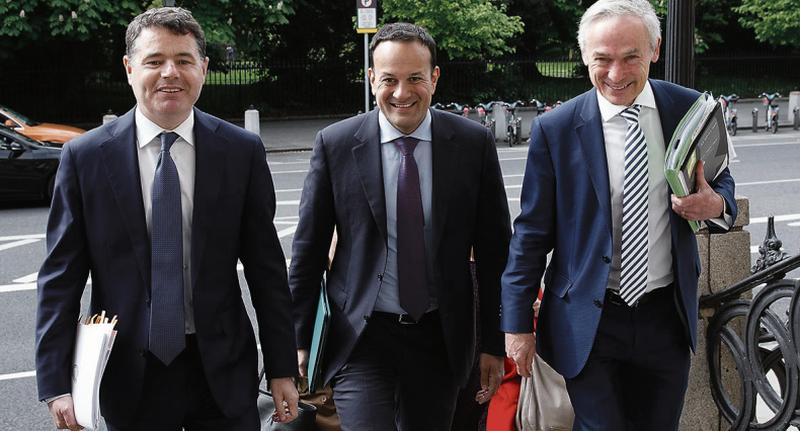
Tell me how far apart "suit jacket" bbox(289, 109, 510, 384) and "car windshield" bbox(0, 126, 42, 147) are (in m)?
11.6

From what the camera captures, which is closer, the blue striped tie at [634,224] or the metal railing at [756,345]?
the blue striped tie at [634,224]

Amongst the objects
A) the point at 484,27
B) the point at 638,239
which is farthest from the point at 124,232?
the point at 484,27

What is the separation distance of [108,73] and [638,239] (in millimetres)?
27287

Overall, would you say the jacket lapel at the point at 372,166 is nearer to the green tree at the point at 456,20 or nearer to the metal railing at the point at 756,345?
the metal railing at the point at 756,345

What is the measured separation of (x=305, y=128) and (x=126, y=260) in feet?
76.1

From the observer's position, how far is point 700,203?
3.21 metres

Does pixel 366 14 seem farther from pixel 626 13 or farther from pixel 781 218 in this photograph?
pixel 626 13

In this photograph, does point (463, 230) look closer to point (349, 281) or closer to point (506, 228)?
point (506, 228)

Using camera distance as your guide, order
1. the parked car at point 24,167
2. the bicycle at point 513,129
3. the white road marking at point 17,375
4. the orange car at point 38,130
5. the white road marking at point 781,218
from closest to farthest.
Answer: the white road marking at point 17,375 < the white road marking at point 781,218 < the parked car at point 24,167 < the orange car at point 38,130 < the bicycle at point 513,129

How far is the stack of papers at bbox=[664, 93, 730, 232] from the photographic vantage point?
→ 3.19 metres

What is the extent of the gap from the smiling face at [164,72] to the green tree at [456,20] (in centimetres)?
2310

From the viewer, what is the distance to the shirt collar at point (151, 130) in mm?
3164

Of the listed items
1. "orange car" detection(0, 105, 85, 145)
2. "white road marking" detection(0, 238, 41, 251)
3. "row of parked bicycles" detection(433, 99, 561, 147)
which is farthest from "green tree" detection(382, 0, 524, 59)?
"white road marking" detection(0, 238, 41, 251)

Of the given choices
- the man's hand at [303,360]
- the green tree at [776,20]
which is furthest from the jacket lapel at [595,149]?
the green tree at [776,20]
